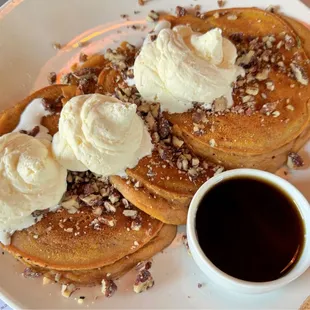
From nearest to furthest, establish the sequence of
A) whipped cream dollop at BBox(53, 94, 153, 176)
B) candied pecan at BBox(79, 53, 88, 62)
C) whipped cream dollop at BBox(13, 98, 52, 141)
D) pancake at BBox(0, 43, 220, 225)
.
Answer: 1. whipped cream dollop at BBox(53, 94, 153, 176)
2. pancake at BBox(0, 43, 220, 225)
3. whipped cream dollop at BBox(13, 98, 52, 141)
4. candied pecan at BBox(79, 53, 88, 62)

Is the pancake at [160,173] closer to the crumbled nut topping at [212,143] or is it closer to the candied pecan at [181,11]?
the crumbled nut topping at [212,143]

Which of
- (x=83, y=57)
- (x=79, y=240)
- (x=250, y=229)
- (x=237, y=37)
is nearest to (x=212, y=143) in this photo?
(x=250, y=229)

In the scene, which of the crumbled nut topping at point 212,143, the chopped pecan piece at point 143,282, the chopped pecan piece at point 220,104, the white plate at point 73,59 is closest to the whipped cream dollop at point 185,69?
the chopped pecan piece at point 220,104

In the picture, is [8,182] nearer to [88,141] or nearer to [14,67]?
[88,141]

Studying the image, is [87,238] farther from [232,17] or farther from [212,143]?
[232,17]

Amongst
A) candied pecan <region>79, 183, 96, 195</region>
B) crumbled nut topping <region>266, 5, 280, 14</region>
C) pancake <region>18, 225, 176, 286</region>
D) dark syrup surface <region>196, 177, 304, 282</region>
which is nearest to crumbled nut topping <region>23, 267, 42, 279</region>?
pancake <region>18, 225, 176, 286</region>

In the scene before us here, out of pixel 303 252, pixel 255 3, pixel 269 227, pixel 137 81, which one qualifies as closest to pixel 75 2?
pixel 137 81

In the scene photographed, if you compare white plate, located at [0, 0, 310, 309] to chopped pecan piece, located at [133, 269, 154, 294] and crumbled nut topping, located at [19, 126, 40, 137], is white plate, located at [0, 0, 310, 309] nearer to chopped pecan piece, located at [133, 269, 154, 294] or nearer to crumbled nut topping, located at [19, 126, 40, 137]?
chopped pecan piece, located at [133, 269, 154, 294]
